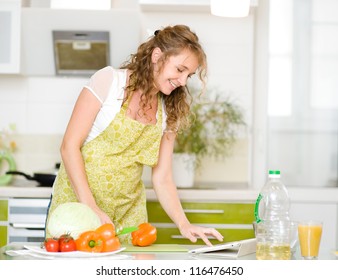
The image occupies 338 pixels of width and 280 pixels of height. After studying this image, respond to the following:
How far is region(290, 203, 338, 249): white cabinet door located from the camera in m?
4.02

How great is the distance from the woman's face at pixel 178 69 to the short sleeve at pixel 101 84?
0.20m

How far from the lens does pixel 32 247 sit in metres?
2.12

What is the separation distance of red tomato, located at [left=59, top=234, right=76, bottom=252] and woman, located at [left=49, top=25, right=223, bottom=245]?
38 cm

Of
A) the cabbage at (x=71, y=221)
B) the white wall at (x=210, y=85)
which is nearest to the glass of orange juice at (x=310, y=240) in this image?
the cabbage at (x=71, y=221)

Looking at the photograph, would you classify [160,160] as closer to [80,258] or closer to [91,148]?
[91,148]

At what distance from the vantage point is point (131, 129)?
267cm

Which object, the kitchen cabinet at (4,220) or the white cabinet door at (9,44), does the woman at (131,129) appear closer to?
the kitchen cabinet at (4,220)

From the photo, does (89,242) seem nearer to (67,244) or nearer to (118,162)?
(67,244)

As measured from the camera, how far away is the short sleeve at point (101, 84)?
2.57 m

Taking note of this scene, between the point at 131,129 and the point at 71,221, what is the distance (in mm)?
659

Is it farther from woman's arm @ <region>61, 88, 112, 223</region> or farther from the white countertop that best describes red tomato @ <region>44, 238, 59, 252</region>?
the white countertop
